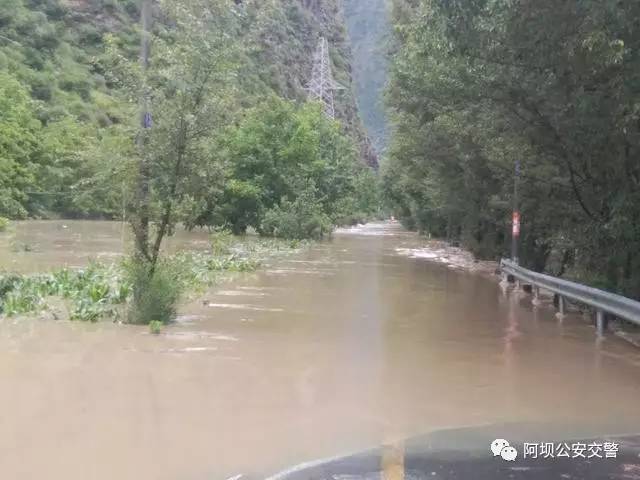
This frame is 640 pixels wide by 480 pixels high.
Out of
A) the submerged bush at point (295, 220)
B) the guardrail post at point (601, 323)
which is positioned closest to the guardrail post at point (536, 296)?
the guardrail post at point (601, 323)

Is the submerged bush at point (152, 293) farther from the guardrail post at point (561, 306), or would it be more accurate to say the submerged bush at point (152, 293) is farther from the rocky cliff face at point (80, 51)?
the rocky cliff face at point (80, 51)

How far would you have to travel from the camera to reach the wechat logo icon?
6120mm

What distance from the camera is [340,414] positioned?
756 centimetres

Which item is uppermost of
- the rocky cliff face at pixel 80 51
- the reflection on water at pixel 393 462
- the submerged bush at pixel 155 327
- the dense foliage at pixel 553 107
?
the rocky cliff face at pixel 80 51

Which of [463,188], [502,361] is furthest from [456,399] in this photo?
[463,188]

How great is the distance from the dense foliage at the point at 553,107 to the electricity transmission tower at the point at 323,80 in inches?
3853

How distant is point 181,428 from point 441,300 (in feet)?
37.9

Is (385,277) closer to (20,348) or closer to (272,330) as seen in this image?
(272,330)

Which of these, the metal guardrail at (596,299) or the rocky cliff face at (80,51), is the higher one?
the rocky cliff face at (80,51)

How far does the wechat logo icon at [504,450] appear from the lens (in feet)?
20.1

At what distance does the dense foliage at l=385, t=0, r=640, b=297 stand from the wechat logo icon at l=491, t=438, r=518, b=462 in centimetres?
538

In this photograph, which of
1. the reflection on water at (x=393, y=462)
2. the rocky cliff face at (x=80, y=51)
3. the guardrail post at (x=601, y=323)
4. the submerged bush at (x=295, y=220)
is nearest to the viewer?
the reflection on water at (x=393, y=462)

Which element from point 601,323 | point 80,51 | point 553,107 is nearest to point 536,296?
point 601,323

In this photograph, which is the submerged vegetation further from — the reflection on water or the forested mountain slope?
the reflection on water
